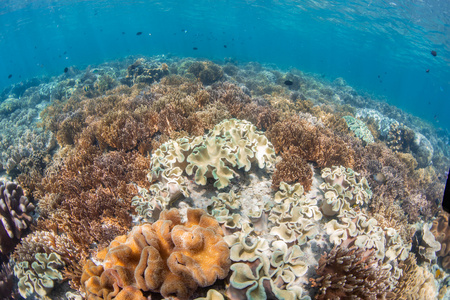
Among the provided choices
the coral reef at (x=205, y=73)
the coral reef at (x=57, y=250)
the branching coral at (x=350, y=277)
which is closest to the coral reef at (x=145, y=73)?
the coral reef at (x=205, y=73)

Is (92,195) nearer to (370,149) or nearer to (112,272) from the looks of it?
(112,272)

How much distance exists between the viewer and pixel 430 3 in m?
26.6

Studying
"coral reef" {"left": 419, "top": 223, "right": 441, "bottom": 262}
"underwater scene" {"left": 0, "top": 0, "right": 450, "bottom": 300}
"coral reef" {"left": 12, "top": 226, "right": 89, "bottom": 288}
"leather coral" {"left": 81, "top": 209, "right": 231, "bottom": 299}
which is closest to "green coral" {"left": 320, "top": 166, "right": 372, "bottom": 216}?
"underwater scene" {"left": 0, "top": 0, "right": 450, "bottom": 300}

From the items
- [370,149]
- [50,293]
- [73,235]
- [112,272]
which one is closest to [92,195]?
[73,235]

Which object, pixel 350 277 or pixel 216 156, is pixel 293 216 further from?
pixel 216 156

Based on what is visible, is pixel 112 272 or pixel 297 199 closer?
pixel 112 272

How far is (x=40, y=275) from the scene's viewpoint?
12.1 ft

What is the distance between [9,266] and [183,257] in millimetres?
4708

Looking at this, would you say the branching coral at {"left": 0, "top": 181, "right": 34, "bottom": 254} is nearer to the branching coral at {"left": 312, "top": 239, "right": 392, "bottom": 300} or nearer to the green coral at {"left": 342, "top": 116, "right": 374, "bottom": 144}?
the branching coral at {"left": 312, "top": 239, "right": 392, "bottom": 300}

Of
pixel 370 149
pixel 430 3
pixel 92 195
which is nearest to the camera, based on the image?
pixel 92 195

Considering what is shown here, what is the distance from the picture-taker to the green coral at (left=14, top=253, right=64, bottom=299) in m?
3.65

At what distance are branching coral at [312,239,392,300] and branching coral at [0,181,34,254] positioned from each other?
6.59 meters

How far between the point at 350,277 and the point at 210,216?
7.09ft

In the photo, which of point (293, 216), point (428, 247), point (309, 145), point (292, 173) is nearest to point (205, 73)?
point (309, 145)
